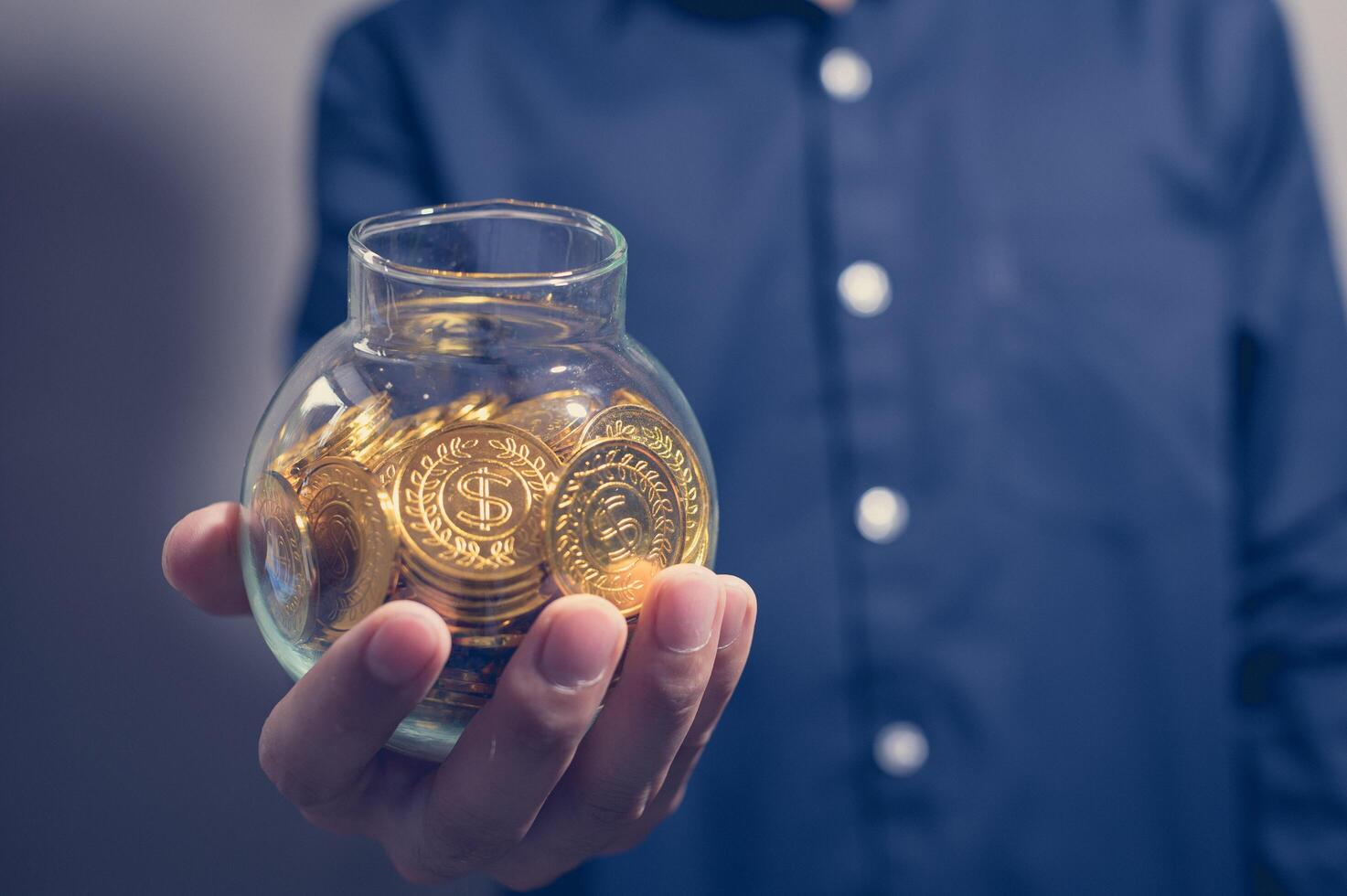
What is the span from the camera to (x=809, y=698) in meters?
1.29

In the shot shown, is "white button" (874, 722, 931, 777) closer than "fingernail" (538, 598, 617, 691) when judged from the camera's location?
No

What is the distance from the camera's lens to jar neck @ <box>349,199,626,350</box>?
2.01 ft

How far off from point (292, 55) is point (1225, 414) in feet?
4.79

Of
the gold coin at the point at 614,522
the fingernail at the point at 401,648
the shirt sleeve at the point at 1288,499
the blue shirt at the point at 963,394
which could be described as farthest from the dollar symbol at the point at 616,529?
the shirt sleeve at the point at 1288,499

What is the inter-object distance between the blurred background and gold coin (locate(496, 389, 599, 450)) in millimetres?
1208

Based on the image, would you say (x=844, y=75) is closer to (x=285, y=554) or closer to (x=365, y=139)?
(x=365, y=139)

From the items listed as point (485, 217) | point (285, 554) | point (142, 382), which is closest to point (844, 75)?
point (485, 217)

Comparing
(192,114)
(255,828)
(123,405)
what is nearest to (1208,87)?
(192,114)

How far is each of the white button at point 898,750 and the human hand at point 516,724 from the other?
49 centimetres

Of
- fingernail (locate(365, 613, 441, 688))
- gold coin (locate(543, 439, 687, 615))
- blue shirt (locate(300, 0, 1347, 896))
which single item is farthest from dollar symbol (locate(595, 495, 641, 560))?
blue shirt (locate(300, 0, 1347, 896))

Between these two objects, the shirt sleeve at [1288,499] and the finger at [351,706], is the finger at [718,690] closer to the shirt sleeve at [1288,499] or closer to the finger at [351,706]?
the finger at [351,706]

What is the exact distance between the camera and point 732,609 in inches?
25.2

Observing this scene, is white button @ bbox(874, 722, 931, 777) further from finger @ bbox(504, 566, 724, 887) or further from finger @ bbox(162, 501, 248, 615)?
finger @ bbox(162, 501, 248, 615)

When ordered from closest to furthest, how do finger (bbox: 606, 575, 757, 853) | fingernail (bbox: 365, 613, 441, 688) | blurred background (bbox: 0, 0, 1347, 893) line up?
fingernail (bbox: 365, 613, 441, 688)
finger (bbox: 606, 575, 757, 853)
blurred background (bbox: 0, 0, 1347, 893)
